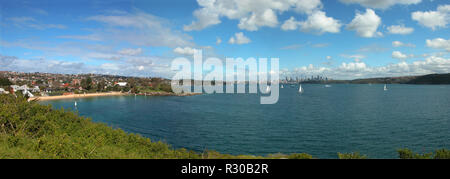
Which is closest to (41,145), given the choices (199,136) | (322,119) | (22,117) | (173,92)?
(22,117)

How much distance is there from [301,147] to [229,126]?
1321cm

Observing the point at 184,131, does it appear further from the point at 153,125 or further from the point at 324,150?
the point at 324,150

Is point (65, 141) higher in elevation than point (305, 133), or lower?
higher

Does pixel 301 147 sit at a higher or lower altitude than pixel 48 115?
lower

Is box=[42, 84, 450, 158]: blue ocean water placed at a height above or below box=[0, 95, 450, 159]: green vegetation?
below

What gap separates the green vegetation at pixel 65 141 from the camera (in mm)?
13305

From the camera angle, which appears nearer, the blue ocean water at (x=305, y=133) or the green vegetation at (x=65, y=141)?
the green vegetation at (x=65, y=141)

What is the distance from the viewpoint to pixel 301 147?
1045 inches

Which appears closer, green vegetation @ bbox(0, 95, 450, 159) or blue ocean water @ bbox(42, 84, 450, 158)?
green vegetation @ bbox(0, 95, 450, 159)

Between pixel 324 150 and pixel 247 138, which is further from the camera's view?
pixel 247 138

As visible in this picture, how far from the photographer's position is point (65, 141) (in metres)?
14.1

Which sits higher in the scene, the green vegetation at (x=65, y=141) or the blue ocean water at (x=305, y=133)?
the green vegetation at (x=65, y=141)

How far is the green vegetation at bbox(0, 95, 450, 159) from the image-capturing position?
13.3m

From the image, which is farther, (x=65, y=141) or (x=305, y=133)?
(x=305, y=133)
